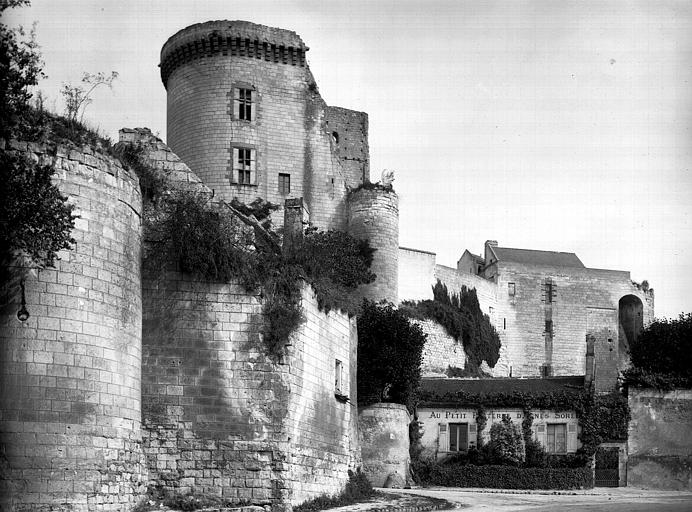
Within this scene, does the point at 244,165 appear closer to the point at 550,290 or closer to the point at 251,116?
the point at 251,116

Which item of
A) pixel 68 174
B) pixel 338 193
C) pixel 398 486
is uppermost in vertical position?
pixel 338 193

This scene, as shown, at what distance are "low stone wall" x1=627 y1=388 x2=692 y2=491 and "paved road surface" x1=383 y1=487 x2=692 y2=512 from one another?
2153mm

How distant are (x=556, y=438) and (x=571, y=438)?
0.52 m

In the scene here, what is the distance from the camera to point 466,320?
185ft

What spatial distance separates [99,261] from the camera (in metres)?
16.1

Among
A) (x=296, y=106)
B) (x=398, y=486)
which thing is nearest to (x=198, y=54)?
(x=296, y=106)

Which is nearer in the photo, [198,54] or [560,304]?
[198,54]

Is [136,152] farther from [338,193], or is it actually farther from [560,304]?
[560,304]

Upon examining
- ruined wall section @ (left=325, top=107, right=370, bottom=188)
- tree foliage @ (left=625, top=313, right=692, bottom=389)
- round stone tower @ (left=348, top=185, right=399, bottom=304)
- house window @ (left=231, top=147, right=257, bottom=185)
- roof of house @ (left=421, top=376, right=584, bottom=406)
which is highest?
ruined wall section @ (left=325, top=107, right=370, bottom=188)

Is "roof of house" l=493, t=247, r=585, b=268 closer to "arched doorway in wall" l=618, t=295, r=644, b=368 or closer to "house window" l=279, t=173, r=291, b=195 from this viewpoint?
"arched doorway in wall" l=618, t=295, r=644, b=368

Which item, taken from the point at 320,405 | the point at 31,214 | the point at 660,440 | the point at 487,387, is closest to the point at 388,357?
the point at 487,387

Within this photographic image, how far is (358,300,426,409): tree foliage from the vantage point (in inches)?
1334

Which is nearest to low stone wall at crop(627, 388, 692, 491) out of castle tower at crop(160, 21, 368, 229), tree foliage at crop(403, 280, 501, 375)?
castle tower at crop(160, 21, 368, 229)

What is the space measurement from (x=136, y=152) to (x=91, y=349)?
4673 millimetres
